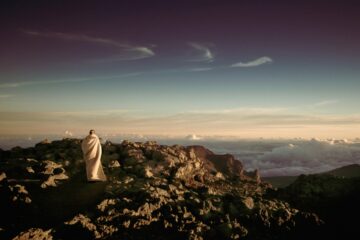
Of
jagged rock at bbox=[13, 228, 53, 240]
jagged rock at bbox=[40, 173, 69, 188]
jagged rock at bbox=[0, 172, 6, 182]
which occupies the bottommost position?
jagged rock at bbox=[13, 228, 53, 240]

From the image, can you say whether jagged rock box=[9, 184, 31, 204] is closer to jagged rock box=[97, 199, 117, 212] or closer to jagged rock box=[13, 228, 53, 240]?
jagged rock box=[13, 228, 53, 240]

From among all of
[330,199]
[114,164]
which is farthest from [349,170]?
[114,164]

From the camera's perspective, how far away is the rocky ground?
18.8 m

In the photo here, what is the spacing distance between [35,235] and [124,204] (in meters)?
6.18

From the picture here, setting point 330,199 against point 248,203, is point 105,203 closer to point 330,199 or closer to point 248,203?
point 248,203

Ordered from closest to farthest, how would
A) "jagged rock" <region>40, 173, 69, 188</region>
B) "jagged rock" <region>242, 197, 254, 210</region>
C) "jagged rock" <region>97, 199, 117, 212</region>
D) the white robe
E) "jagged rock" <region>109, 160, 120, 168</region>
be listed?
"jagged rock" <region>97, 199, 117, 212</region> → "jagged rock" <region>40, 173, 69, 188</region> → the white robe → "jagged rock" <region>242, 197, 254, 210</region> → "jagged rock" <region>109, 160, 120, 168</region>

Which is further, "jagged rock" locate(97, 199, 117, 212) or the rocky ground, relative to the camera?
"jagged rock" locate(97, 199, 117, 212)

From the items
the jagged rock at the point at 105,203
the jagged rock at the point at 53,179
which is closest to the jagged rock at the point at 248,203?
the jagged rock at the point at 105,203

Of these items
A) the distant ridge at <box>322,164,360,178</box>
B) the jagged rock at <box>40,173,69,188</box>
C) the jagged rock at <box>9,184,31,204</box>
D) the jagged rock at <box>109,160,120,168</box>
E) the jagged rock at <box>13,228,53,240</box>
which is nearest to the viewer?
the jagged rock at <box>13,228,53,240</box>

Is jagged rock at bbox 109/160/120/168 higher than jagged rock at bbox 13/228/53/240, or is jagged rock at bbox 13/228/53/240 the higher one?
jagged rock at bbox 109/160/120/168

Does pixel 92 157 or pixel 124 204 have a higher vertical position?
pixel 92 157

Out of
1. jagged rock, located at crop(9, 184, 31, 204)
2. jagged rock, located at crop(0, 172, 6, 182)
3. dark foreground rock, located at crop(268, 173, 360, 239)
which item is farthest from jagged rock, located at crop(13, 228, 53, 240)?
dark foreground rock, located at crop(268, 173, 360, 239)

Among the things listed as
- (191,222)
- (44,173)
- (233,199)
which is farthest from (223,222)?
(44,173)

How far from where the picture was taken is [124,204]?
852 inches
